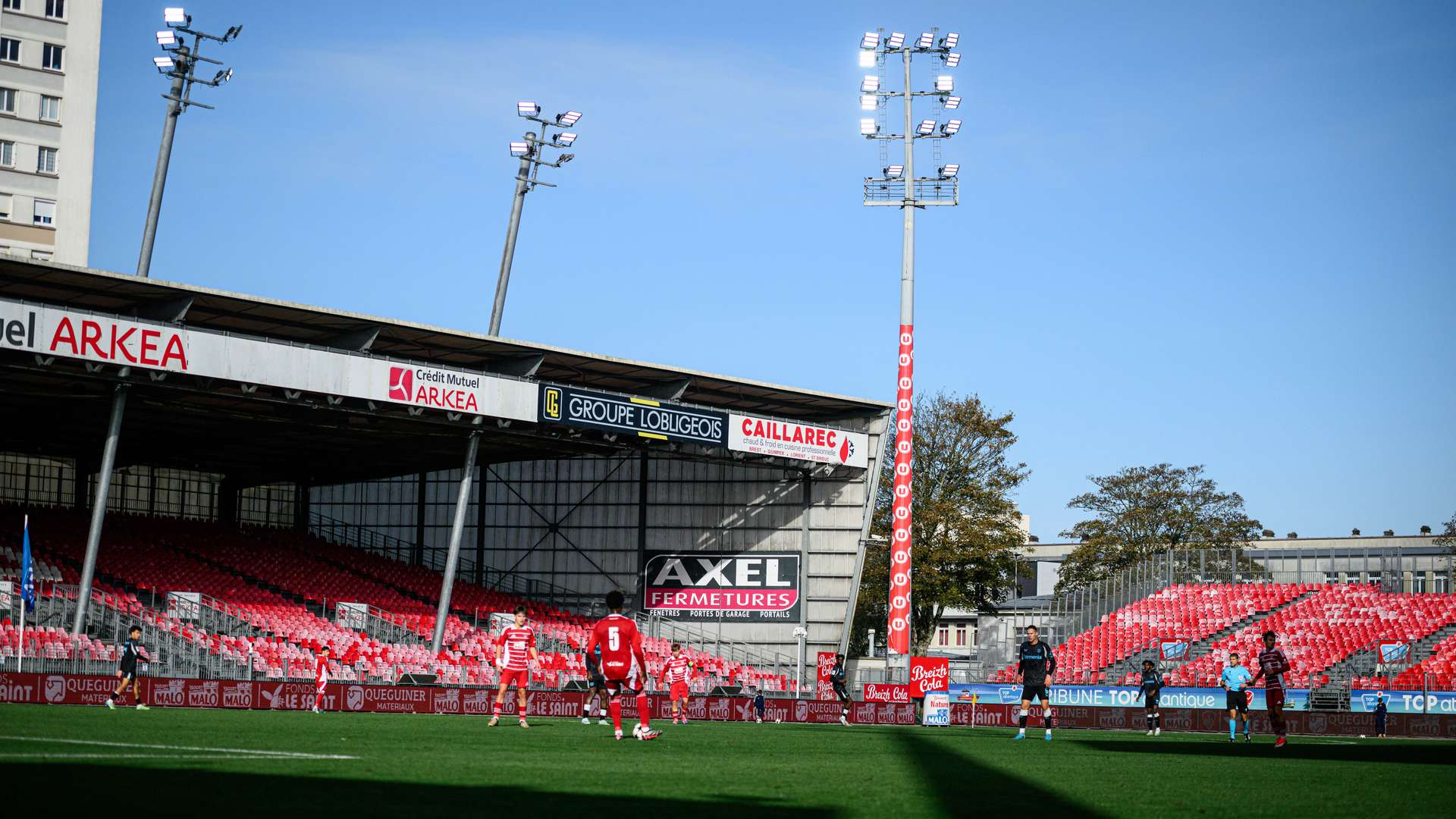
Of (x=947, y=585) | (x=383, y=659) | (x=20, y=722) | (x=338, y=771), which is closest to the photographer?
(x=338, y=771)

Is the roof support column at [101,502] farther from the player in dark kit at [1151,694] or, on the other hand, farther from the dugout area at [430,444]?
the player in dark kit at [1151,694]

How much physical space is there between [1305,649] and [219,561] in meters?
33.8

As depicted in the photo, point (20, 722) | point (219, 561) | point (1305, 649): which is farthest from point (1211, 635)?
point (20, 722)

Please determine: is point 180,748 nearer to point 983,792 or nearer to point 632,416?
point 983,792

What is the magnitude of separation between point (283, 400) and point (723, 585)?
1890cm

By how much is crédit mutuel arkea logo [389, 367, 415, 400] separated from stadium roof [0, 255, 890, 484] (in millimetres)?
880

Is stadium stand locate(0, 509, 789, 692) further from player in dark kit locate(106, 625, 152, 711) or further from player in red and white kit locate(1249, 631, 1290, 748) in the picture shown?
player in red and white kit locate(1249, 631, 1290, 748)

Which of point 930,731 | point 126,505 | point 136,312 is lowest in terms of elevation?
point 930,731

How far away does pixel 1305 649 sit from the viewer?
1748 inches

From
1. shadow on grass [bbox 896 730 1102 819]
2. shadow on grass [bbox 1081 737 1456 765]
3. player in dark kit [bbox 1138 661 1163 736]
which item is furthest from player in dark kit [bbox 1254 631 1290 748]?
shadow on grass [bbox 896 730 1102 819]

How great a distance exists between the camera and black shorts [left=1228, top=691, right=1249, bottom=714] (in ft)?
83.9

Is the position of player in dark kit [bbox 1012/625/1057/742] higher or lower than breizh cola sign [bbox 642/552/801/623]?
lower

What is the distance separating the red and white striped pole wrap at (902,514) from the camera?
3344 centimetres

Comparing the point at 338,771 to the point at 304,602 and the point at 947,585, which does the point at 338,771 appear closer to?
the point at 304,602
